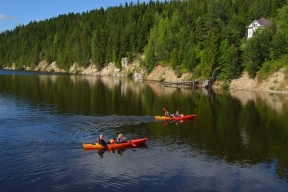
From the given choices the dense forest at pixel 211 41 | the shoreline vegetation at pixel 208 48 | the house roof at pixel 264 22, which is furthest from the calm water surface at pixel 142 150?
the house roof at pixel 264 22

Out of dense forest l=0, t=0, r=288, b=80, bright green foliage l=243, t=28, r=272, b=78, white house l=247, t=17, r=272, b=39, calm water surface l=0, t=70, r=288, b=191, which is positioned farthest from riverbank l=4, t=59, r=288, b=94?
calm water surface l=0, t=70, r=288, b=191

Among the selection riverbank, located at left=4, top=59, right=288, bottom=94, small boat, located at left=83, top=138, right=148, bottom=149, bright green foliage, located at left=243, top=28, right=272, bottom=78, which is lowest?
small boat, located at left=83, top=138, right=148, bottom=149

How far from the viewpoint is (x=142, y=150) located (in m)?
36.5

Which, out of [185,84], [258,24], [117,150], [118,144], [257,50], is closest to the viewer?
[117,150]

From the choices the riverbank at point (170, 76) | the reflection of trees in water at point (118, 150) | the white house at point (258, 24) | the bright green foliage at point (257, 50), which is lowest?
the reflection of trees in water at point (118, 150)

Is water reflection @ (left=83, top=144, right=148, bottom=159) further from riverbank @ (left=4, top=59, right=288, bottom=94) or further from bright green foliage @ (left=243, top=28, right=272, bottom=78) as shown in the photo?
bright green foliage @ (left=243, top=28, right=272, bottom=78)

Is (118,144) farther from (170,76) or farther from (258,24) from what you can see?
(258,24)

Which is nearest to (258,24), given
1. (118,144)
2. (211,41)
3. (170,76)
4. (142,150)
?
(211,41)

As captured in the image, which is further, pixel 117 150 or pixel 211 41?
pixel 211 41

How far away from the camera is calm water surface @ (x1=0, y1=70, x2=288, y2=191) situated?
90.5ft

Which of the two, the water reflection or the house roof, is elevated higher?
the house roof

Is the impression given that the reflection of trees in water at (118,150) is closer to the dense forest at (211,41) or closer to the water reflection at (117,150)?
the water reflection at (117,150)

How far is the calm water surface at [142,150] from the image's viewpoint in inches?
1086

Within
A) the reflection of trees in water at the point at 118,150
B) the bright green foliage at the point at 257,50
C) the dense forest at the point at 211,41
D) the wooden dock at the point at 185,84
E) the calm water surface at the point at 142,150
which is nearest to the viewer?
the calm water surface at the point at 142,150
